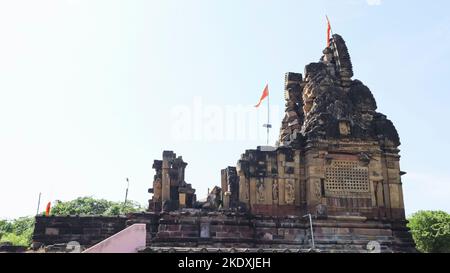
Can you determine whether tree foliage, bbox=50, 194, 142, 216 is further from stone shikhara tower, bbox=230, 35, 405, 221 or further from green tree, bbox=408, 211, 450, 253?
stone shikhara tower, bbox=230, 35, 405, 221

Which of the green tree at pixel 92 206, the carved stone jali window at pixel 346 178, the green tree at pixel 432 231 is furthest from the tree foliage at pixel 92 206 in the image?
the carved stone jali window at pixel 346 178

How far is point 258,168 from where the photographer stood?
63.8 feet

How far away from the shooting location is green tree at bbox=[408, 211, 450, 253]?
36.4 metres

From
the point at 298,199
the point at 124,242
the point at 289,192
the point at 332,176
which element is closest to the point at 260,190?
the point at 289,192

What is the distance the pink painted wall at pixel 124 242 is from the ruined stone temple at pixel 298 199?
5143mm

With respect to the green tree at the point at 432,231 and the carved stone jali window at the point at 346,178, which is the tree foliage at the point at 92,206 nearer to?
the green tree at the point at 432,231

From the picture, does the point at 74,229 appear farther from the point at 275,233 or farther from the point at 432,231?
the point at 432,231

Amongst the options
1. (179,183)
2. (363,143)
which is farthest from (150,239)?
(363,143)

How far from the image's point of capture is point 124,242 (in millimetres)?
11977

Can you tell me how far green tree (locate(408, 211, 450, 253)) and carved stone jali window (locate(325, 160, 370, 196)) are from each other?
19.1 meters

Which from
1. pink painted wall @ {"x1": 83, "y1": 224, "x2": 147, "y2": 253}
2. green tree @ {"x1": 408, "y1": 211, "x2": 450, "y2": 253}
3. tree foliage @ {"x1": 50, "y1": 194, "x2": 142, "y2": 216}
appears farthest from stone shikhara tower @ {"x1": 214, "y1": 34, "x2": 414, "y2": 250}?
tree foliage @ {"x1": 50, "y1": 194, "x2": 142, "y2": 216}

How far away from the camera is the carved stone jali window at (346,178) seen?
1956 cm

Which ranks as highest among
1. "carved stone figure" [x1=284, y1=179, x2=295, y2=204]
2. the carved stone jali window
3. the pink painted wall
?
the carved stone jali window
